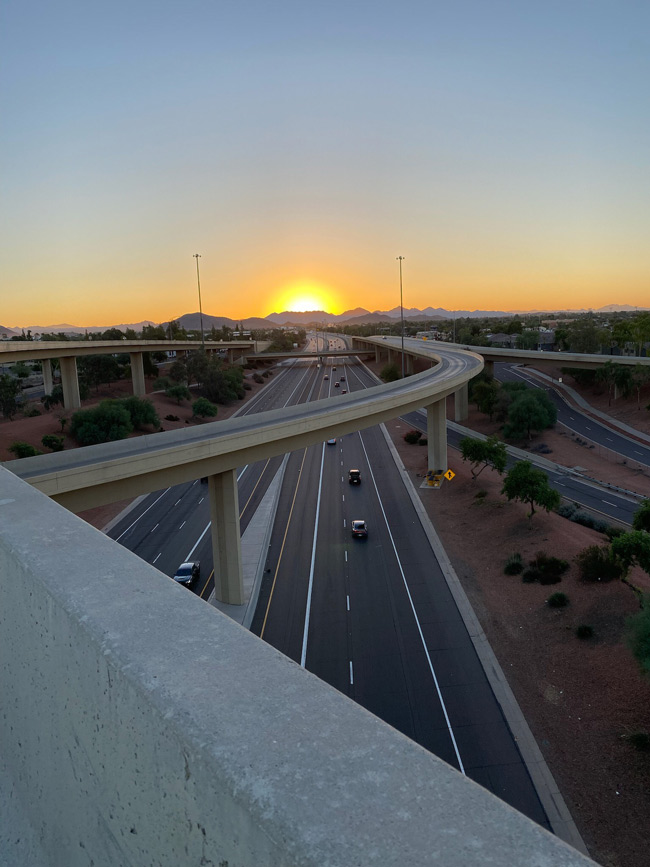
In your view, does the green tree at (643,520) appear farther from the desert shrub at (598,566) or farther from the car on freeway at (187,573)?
the car on freeway at (187,573)

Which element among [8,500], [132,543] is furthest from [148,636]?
[132,543]

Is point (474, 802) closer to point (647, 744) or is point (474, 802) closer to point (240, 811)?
point (240, 811)

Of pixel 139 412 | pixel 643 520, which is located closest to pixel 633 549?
pixel 643 520

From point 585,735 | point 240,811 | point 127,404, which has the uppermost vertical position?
point 240,811

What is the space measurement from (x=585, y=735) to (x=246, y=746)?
17.1m

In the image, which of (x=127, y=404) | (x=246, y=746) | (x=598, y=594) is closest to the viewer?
(x=246, y=746)

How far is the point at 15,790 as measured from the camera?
3777 mm

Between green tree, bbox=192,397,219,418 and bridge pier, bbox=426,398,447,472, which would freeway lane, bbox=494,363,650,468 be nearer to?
bridge pier, bbox=426,398,447,472

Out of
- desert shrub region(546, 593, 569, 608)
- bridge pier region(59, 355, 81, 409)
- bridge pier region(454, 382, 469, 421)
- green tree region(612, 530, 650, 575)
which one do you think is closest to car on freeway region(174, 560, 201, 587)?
desert shrub region(546, 593, 569, 608)

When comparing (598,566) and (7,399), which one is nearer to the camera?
(598,566)

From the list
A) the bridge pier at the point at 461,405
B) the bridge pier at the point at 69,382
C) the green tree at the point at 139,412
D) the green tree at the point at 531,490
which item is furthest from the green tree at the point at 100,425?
the bridge pier at the point at 461,405

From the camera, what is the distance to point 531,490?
99.3 feet

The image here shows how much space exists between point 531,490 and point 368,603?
11402mm

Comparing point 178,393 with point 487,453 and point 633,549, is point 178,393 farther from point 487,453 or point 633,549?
point 633,549
